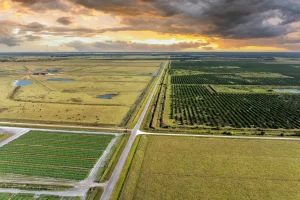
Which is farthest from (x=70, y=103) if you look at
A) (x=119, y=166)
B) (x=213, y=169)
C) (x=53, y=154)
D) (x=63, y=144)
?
(x=213, y=169)

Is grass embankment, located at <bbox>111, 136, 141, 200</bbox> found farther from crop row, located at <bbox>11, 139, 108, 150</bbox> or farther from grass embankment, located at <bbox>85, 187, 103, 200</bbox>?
crop row, located at <bbox>11, 139, 108, 150</bbox>

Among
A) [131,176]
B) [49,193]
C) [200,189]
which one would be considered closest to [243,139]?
[200,189]

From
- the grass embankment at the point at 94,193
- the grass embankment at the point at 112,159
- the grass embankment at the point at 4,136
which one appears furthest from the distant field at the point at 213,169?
the grass embankment at the point at 4,136

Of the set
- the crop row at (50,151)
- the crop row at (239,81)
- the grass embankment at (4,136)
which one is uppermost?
the crop row at (239,81)

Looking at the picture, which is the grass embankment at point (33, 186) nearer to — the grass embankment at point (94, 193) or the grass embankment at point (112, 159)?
the grass embankment at point (94, 193)

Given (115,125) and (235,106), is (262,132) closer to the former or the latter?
(235,106)

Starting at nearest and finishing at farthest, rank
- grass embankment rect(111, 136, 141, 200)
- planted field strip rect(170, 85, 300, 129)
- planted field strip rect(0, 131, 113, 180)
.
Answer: grass embankment rect(111, 136, 141, 200)
planted field strip rect(0, 131, 113, 180)
planted field strip rect(170, 85, 300, 129)

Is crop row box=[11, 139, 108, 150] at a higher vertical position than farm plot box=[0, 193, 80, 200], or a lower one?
higher

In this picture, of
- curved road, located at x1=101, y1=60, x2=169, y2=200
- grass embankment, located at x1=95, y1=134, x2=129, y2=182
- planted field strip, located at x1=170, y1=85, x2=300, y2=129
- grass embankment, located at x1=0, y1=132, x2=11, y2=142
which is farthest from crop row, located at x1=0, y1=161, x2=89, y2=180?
planted field strip, located at x1=170, y1=85, x2=300, y2=129
